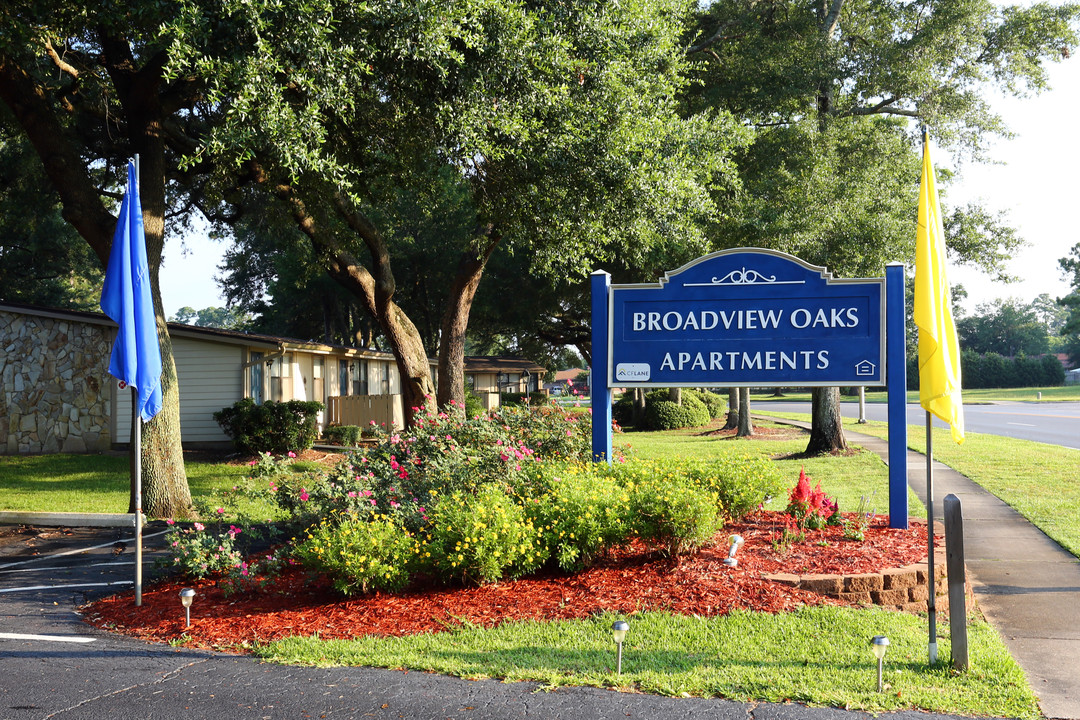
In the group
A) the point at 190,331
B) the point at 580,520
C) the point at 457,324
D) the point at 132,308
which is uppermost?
the point at 190,331

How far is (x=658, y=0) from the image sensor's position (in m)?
12.9

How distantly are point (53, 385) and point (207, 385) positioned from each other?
3.33m

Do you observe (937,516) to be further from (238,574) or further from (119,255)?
(119,255)

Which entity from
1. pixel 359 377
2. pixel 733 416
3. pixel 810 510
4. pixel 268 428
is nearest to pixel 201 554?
pixel 810 510

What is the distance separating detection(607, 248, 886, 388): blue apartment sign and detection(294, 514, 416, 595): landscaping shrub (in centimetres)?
333

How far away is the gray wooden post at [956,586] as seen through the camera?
4867 millimetres

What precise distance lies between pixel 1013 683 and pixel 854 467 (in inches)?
481

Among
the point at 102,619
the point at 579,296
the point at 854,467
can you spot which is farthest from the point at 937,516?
the point at 579,296

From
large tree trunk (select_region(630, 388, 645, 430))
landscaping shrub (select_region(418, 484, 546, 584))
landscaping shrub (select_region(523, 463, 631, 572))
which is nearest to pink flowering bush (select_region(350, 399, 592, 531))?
landscaping shrub (select_region(418, 484, 546, 584))

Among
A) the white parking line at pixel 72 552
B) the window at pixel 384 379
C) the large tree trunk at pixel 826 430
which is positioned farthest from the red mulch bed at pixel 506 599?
the window at pixel 384 379

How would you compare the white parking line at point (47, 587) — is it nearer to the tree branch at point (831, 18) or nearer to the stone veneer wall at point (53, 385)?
the stone veneer wall at point (53, 385)

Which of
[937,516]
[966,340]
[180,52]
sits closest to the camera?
[180,52]

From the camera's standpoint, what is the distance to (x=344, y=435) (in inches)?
845

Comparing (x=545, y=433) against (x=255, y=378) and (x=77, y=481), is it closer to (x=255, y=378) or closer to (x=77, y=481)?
(x=77, y=481)
